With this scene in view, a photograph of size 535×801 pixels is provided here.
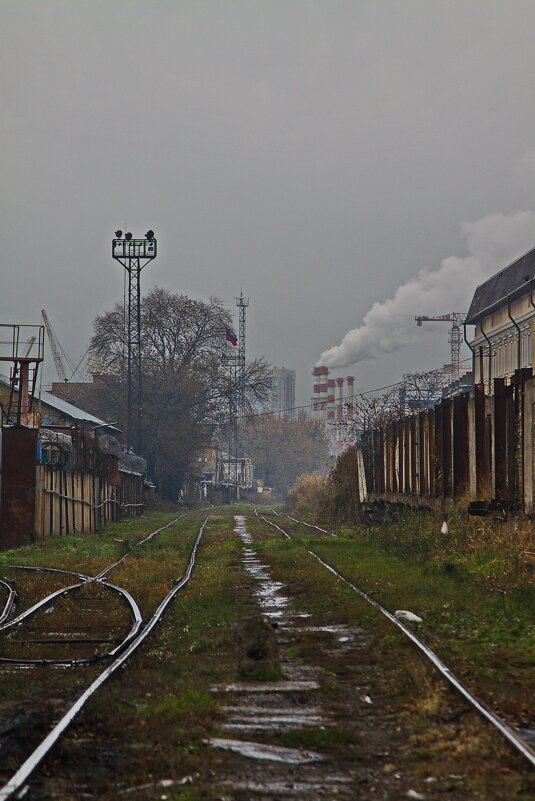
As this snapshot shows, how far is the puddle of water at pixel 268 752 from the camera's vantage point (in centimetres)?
558

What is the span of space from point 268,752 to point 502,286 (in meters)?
49.9

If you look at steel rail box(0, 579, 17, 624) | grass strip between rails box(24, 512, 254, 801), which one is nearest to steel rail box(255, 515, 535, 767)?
grass strip between rails box(24, 512, 254, 801)

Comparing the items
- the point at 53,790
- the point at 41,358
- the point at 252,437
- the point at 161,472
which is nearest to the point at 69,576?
the point at 53,790

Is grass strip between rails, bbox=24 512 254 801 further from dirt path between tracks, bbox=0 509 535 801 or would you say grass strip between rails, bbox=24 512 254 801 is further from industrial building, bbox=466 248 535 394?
industrial building, bbox=466 248 535 394

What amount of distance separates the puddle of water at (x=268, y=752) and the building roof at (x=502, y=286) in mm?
42838

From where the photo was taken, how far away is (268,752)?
5703mm

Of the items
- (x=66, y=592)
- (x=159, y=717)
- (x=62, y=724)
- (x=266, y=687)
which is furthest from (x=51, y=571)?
(x=62, y=724)

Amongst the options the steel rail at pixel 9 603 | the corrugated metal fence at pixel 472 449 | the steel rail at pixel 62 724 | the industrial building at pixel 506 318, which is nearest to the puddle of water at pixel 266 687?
the steel rail at pixel 62 724

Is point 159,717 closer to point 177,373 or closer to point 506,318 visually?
point 506,318

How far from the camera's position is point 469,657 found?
845cm

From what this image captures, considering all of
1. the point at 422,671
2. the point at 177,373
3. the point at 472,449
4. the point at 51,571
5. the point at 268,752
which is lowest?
the point at 51,571

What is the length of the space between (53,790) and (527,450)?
37.8 ft

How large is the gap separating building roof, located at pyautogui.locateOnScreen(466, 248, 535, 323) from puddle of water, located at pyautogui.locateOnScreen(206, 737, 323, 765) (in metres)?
42.8

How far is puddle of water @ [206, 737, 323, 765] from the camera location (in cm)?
558
